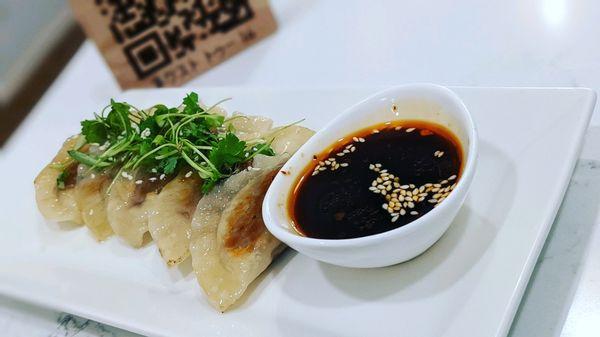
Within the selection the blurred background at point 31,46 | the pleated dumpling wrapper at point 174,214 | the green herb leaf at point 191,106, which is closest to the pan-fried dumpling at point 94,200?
the pleated dumpling wrapper at point 174,214

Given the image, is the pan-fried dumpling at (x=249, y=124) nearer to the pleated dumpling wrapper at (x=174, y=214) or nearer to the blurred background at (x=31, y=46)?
the pleated dumpling wrapper at (x=174, y=214)

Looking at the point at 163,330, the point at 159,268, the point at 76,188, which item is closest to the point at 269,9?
the point at 76,188

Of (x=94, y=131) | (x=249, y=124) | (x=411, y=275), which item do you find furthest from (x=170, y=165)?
(x=411, y=275)

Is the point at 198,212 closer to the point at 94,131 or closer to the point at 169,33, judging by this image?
the point at 94,131

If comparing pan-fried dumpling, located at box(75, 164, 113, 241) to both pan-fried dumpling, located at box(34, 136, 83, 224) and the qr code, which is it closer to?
pan-fried dumpling, located at box(34, 136, 83, 224)

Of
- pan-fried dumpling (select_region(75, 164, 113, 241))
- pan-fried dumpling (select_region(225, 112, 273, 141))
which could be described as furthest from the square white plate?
pan-fried dumpling (select_region(225, 112, 273, 141))

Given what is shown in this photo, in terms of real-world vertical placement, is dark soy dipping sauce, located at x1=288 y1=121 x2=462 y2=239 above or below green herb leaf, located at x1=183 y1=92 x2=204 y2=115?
below
